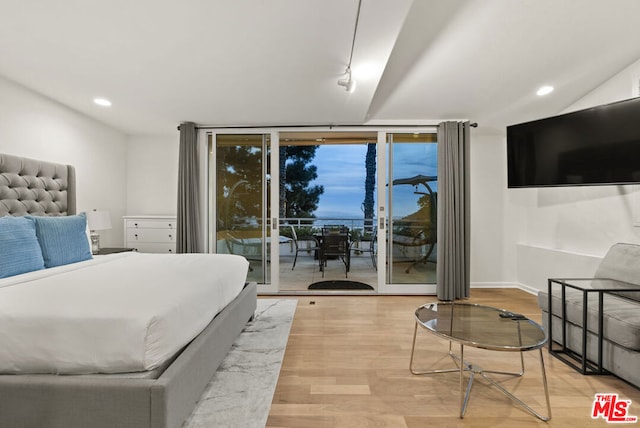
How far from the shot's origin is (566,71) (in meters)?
3.04

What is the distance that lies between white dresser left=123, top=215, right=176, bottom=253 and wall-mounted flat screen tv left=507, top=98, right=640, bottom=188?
4.46 metres

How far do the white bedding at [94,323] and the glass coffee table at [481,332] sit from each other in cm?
152

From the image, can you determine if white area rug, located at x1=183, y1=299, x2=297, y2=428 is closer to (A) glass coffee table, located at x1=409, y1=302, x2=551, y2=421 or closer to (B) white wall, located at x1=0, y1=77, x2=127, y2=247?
(A) glass coffee table, located at x1=409, y1=302, x2=551, y2=421

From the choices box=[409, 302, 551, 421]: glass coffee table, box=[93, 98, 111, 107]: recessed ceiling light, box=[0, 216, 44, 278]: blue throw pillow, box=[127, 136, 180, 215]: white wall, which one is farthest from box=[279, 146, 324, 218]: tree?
box=[409, 302, 551, 421]: glass coffee table

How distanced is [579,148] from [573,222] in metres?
1.24

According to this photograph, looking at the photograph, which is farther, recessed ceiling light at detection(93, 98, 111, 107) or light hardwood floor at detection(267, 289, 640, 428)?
recessed ceiling light at detection(93, 98, 111, 107)

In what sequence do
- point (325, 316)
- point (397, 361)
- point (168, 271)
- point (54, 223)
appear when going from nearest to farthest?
point (168, 271)
point (397, 361)
point (54, 223)
point (325, 316)

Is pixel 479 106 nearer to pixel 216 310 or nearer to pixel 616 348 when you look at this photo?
pixel 616 348

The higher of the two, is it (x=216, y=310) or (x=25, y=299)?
(x=25, y=299)

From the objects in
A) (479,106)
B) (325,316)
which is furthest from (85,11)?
(479,106)

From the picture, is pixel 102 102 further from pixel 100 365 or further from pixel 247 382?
pixel 247 382

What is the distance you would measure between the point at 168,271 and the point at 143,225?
2.44 m

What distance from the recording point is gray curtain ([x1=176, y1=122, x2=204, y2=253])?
13.2ft

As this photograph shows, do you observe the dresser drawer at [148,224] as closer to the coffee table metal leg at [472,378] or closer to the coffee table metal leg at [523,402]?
the coffee table metal leg at [472,378]
